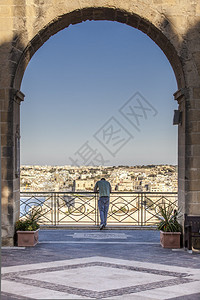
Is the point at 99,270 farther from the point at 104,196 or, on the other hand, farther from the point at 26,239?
the point at 104,196

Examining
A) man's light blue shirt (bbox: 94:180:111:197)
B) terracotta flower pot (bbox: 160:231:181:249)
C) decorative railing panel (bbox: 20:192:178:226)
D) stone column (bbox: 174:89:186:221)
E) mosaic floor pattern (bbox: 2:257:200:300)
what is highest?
stone column (bbox: 174:89:186:221)

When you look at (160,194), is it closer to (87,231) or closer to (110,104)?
(87,231)

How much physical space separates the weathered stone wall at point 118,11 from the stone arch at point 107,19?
2 centimetres

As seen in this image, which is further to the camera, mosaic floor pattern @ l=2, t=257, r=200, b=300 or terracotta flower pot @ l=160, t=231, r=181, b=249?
terracotta flower pot @ l=160, t=231, r=181, b=249

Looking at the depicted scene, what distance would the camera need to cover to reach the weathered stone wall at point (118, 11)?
8633mm

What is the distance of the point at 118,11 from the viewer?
346 inches

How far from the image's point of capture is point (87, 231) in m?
10.9

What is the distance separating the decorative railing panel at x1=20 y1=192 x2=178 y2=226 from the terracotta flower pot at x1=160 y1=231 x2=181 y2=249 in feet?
10.2

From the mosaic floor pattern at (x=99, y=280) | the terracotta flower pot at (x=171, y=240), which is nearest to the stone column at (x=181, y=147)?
the terracotta flower pot at (x=171, y=240)

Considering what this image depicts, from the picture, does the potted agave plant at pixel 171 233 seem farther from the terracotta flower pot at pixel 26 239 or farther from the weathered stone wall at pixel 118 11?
the terracotta flower pot at pixel 26 239

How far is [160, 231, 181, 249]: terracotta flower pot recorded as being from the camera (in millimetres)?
8656

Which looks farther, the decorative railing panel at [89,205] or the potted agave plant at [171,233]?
the decorative railing panel at [89,205]

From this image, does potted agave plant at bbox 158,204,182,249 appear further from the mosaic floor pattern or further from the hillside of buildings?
the hillside of buildings

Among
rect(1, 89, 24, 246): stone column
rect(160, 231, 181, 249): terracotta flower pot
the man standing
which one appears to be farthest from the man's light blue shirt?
rect(1, 89, 24, 246): stone column
